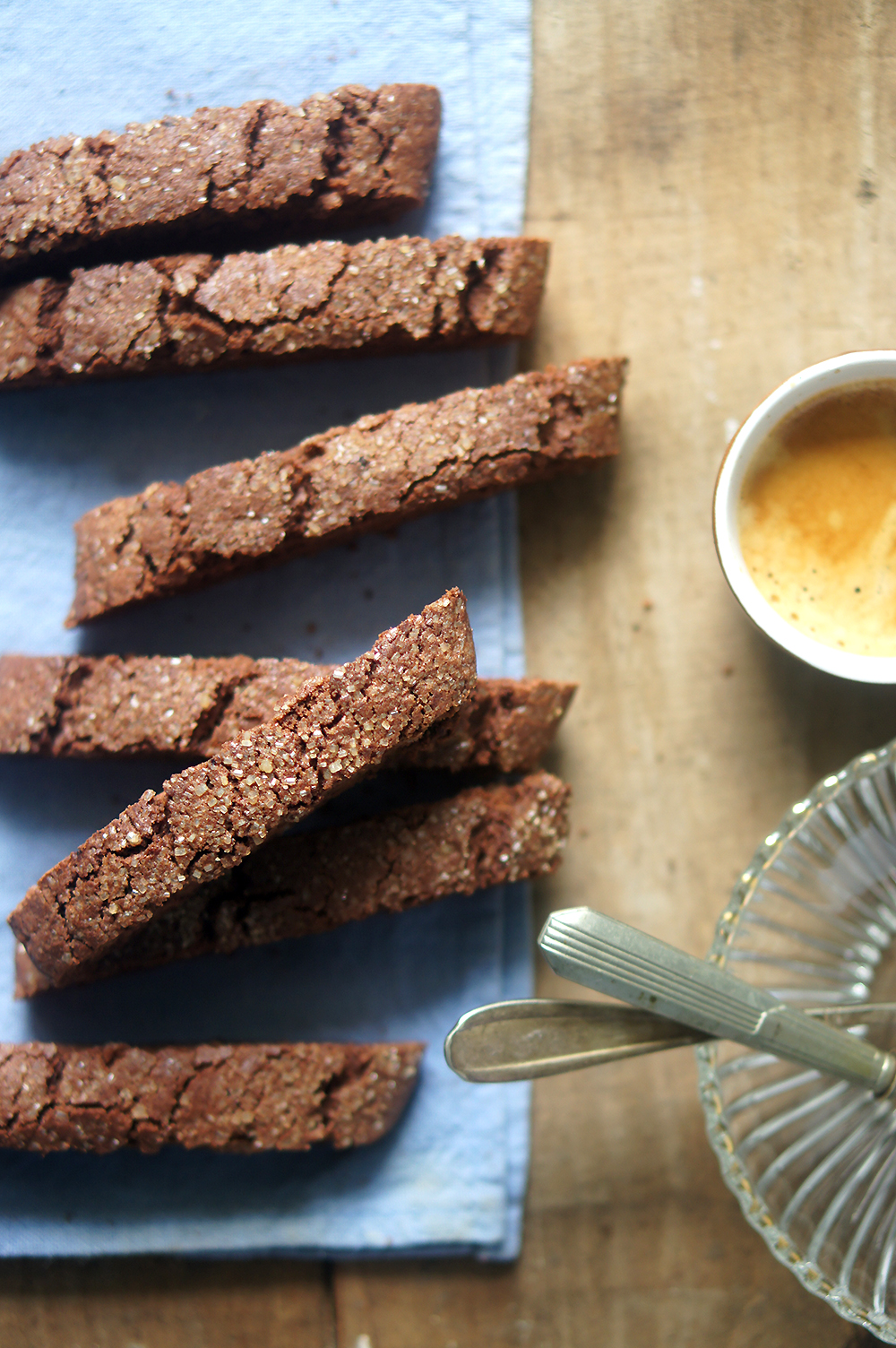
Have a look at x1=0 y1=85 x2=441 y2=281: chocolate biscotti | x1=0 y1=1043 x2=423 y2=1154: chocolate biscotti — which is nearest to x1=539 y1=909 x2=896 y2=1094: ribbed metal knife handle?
x1=0 y1=1043 x2=423 y2=1154: chocolate biscotti

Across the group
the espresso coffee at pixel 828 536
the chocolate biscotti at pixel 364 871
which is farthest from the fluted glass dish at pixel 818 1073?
the chocolate biscotti at pixel 364 871

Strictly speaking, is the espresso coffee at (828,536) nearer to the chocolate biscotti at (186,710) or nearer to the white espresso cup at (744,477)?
the white espresso cup at (744,477)

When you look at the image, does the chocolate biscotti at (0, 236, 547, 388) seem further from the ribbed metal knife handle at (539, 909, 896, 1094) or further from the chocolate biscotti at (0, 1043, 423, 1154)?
the chocolate biscotti at (0, 1043, 423, 1154)

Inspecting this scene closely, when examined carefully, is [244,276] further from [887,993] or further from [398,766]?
[887,993]

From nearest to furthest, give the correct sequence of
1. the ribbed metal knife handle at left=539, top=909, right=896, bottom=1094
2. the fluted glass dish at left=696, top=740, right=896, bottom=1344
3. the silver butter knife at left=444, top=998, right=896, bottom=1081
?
the ribbed metal knife handle at left=539, top=909, right=896, bottom=1094 → the silver butter knife at left=444, top=998, right=896, bottom=1081 → the fluted glass dish at left=696, top=740, right=896, bottom=1344

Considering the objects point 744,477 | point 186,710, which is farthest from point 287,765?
point 744,477

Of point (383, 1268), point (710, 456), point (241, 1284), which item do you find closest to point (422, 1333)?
point (383, 1268)

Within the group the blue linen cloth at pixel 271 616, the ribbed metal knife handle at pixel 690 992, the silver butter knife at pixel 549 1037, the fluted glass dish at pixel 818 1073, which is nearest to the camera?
the ribbed metal knife handle at pixel 690 992
